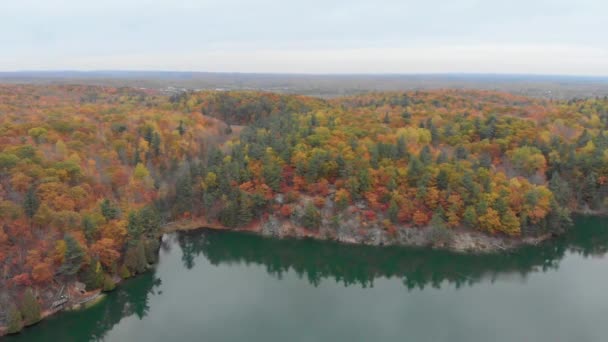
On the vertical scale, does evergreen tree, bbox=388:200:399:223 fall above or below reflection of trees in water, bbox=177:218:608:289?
above

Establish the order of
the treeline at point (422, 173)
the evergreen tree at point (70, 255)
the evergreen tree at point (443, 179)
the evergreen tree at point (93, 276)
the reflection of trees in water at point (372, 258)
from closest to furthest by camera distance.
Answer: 1. the evergreen tree at point (70, 255)
2. the evergreen tree at point (93, 276)
3. the reflection of trees in water at point (372, 258)
4. the treeline at point (422, 173)
5. the evergreen tree at point (443, 179)

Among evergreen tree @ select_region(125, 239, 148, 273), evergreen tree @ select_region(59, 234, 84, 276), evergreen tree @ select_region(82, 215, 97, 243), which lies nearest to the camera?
evergreen tree @ select_region(59, 234, 84, 276)

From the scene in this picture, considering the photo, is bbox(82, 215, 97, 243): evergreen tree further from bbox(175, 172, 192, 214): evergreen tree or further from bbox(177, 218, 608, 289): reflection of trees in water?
bbox(175, 172, 192, 214): evergreen tree

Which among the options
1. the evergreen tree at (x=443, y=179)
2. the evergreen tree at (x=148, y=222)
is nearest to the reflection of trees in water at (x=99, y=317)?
the evergreen tree at (x=148, y=222)

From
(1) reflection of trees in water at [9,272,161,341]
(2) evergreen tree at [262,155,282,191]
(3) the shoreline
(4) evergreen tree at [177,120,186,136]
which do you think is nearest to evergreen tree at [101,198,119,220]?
(1) reflection of trees in water at [9,272,161,341]

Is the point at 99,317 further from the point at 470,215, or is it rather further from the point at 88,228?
the point at 470,215

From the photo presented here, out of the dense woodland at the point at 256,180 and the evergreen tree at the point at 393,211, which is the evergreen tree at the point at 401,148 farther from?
the evergreen tree at the point at 393,211

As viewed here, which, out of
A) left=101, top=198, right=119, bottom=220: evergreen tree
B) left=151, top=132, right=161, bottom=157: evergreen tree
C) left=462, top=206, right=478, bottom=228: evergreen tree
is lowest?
left=462, top=206, right=478, bottom=228: evergreen tree

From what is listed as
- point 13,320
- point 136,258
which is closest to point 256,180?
point 136,258
